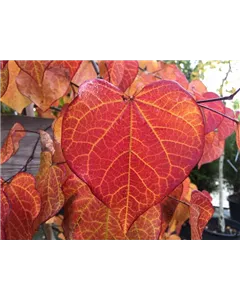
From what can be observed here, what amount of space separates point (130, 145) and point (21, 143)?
43 cm

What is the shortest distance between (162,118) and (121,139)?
0.03 metres

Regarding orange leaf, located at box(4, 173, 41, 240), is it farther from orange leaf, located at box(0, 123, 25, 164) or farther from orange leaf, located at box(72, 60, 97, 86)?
orange leaf, located at box(72, 60, 97, 86)

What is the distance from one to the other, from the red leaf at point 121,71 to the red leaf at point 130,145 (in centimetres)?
18

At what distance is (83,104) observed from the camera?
201mm

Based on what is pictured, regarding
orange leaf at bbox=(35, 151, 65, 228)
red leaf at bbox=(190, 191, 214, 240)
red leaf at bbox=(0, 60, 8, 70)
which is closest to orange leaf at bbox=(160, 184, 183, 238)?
red leaf at bbox=(190, 191, 214, 240)

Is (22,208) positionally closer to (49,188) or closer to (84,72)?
(49,188)

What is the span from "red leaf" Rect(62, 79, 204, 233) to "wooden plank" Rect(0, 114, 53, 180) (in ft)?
1.22

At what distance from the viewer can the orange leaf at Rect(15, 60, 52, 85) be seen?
312 millimetres

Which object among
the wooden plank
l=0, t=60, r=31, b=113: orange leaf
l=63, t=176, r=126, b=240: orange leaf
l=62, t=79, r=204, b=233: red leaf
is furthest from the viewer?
the wooden plank

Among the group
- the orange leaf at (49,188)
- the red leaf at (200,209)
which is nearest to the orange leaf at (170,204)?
the red leaf at (200,209)

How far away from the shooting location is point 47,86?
346 mm

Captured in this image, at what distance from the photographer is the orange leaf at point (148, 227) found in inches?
11.6
